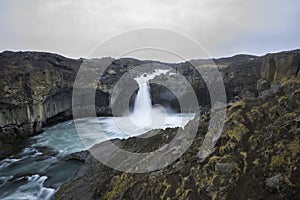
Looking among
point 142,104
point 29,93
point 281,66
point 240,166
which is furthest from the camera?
point 142,104

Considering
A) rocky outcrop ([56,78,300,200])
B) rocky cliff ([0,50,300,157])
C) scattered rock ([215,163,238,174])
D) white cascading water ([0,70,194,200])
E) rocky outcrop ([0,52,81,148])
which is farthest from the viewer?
rocky cliff ([0,50,300,157])

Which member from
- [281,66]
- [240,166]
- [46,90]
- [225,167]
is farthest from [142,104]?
[240,166]

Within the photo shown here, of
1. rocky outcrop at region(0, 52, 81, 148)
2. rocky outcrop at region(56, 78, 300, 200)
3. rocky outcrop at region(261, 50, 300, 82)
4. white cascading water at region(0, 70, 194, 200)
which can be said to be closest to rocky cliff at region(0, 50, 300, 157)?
rocky outcrop at region(0, 52, 81, 148)

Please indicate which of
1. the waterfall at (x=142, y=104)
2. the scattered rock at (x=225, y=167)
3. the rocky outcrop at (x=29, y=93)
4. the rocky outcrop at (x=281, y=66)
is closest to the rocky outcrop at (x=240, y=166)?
the scattered rock at (x=225, y=167)

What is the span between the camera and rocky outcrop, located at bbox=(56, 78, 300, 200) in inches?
149

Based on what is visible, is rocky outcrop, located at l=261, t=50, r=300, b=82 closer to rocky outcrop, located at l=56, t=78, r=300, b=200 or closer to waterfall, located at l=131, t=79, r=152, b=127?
rocky outcrop, located at l=56, t=78, r=300, b=200

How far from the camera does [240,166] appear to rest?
164 inches

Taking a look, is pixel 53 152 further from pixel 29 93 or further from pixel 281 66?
pixel 281 66

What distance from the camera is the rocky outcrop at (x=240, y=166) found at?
378 centimetres

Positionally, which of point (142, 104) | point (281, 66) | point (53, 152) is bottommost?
point (53, 152)

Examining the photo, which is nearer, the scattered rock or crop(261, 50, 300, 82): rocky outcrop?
the scattered rock

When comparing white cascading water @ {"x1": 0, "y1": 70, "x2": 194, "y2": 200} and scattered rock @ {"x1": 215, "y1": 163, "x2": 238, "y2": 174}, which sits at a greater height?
scattered rock @ {"x1": 215, "y1": 163, "x2": 238, "y2": 174}

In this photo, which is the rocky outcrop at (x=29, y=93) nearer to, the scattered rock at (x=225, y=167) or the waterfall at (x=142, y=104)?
the waterfall at (x=142, y=104)

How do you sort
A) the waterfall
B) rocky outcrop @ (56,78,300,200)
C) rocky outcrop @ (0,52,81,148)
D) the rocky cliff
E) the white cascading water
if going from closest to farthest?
rocky outcrop @ (56,78,300,200)
the white cascading water
rocky outcrop @ (0,52,81,148)
the rocky cliff
the waterfall
